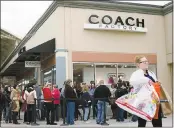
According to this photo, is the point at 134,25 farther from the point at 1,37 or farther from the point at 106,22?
the point at 1,37

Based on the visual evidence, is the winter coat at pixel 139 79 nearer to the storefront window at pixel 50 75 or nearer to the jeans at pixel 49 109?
the jeans at pixel 49 109

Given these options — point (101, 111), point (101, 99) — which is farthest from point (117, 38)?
point (101, 111)

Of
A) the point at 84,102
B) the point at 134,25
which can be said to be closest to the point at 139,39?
the point at 134,25

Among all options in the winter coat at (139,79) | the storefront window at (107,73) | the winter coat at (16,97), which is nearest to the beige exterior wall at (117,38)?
the storefront window at (107,73)

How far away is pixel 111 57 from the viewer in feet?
54.1

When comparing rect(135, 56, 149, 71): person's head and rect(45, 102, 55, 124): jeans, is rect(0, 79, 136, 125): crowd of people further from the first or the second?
rect(135, 56, 149, 71): person's head

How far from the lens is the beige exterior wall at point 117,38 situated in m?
16.0

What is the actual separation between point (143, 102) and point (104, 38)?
11361 millimetres

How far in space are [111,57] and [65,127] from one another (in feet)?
21.1

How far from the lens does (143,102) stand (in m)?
5.34

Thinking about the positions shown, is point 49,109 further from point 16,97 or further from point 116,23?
point 116,23

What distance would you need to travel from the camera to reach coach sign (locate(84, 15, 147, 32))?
641 inches

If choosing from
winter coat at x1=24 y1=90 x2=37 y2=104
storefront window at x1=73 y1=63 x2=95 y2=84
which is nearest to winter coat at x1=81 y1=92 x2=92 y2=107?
winter coat at x1=24 y1=90 x2=37 y2=104

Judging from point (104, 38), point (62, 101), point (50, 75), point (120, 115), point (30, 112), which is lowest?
point (120, 115)
